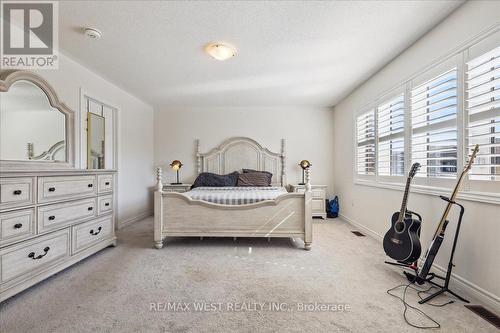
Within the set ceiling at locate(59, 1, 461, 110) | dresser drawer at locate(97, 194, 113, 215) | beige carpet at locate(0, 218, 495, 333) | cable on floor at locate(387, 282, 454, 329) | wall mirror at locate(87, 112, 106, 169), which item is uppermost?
ceiling at locate(59, 1, 461, 110)

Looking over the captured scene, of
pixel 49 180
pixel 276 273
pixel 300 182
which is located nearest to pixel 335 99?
pixel 300 182

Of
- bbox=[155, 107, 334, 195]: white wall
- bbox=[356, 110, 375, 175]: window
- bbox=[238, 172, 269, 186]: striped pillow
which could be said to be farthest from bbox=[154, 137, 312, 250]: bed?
bbox=[155, 107, 334, 195]: white wall

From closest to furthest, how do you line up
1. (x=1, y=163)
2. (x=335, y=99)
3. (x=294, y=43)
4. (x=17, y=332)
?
(x=17, y=332) → (x=1, y=163) → (x=294, y=43) → (x=335, y=99)

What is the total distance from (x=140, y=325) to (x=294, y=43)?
2.88 m

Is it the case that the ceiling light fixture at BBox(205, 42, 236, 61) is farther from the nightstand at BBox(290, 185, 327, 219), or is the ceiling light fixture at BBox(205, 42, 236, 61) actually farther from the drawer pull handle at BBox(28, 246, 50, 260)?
the nightstand at BBox(290, 185, 327, 219)

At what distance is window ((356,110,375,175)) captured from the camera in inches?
140

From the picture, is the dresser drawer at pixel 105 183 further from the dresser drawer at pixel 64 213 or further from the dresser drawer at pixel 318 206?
the dresser drawer at pixel 318 206

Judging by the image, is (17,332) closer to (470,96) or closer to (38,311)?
(38,311)

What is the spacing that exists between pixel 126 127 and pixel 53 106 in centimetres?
159

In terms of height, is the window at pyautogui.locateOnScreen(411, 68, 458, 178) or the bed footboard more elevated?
the window at pyautogui.locateOnScreen(411, 68, 458, 178)

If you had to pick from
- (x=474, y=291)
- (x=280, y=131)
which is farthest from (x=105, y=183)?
(x=474, y=291)

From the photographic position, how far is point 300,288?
198 cm

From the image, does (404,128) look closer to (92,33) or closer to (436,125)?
(436,125)

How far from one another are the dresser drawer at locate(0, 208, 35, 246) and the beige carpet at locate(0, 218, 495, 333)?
1.67ft
